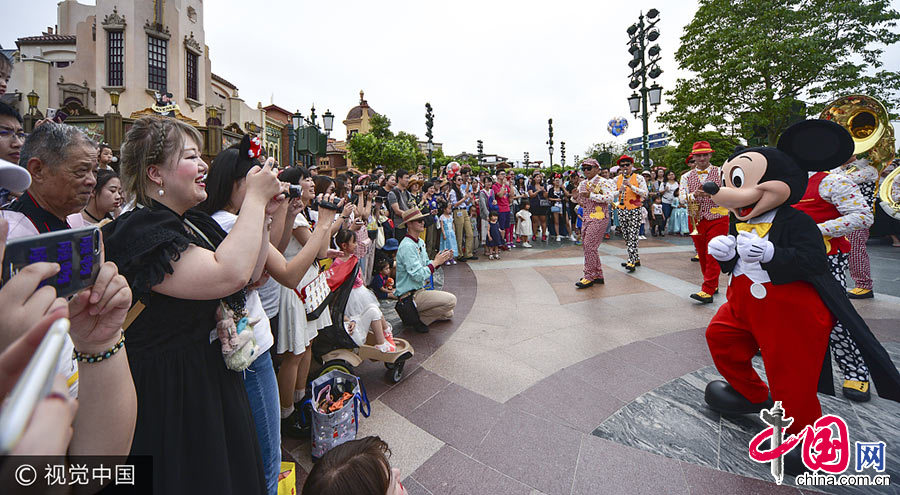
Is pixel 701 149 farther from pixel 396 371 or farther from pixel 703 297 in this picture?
pixel 396 371

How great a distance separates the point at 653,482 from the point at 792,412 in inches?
36.8

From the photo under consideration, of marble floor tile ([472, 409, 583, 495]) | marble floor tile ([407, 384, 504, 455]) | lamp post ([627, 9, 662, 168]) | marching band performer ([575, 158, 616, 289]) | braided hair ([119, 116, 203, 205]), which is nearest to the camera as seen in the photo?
braided hair ([119, 116, 203, 205])

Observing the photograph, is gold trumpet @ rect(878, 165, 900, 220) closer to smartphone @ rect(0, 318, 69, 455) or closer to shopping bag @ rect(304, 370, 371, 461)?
shopping bag @ rect(304, 370, 371, 461)

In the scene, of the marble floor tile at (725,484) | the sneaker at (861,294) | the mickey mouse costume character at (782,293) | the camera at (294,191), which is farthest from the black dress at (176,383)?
the sneaker at (861,294)

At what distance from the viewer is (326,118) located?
47.1 ft

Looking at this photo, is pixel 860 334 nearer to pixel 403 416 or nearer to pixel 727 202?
pixel 727 202

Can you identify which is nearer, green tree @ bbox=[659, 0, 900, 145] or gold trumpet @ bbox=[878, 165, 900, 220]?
gold trumpet @ bbox=[878, 165, 900, 220]

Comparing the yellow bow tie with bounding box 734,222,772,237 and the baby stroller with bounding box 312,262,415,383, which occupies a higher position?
the yellow bow tie with bounding box 734,222,772,237

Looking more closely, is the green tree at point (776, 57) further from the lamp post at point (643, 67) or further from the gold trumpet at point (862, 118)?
the gold trumpet at point (862, 118)

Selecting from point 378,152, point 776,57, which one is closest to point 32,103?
point 378,152

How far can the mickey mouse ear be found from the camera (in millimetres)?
2506

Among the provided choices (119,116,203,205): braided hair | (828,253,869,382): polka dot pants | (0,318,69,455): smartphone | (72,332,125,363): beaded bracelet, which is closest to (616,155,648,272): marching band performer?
(828,253,869,382): polka dot pants

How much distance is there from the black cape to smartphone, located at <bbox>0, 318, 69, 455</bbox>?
3082 mm

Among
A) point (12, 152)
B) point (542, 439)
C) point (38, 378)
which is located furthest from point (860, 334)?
point (12, 152)
